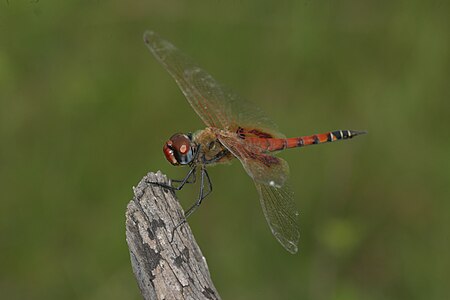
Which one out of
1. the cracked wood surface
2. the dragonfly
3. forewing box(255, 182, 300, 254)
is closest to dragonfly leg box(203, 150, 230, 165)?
the dragonfly

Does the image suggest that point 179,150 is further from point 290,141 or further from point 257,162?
point 290,141

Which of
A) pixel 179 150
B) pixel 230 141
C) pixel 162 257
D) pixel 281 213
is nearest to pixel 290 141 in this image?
pixel 230 141

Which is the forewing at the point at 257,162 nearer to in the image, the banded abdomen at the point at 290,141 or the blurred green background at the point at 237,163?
the banded abdomen at the point at 290,141

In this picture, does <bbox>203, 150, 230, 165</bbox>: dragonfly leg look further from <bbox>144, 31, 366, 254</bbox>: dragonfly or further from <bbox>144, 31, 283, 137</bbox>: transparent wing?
<bbox>144, 31, 283, 137</bbox>: transparent wing

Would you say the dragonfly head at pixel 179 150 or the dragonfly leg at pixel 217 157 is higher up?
the dragonfly head at pixel 179 150

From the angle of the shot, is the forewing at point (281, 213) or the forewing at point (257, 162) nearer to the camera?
the forewing at point (281, 213)

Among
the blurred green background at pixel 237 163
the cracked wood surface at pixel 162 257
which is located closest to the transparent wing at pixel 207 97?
the blurred green background at pixel 237 163

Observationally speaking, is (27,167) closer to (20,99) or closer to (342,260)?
(20,99)
